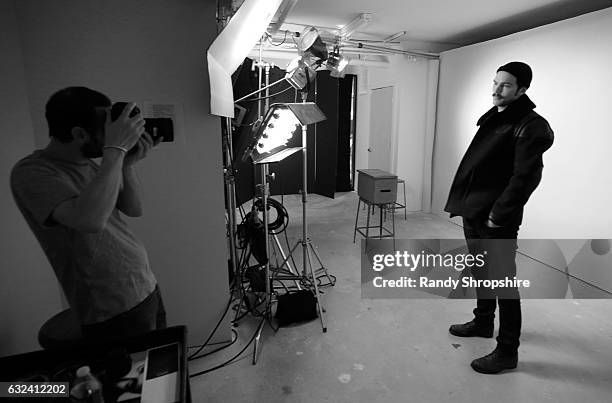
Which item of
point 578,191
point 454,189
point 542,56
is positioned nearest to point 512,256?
point 454,189

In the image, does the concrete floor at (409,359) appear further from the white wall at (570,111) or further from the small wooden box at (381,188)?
the small wooden box at (381,188)

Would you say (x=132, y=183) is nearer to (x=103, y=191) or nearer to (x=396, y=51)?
(x=103, y=191)

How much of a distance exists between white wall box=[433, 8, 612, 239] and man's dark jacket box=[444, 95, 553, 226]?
1735mm

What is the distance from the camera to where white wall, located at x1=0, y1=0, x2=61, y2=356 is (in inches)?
50.9

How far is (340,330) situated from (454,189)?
1.23m

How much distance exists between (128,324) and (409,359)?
1664mm

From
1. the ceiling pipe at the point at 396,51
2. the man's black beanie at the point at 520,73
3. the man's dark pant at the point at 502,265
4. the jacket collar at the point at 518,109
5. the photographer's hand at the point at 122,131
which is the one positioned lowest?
the man's dark pant at the point at 502,265

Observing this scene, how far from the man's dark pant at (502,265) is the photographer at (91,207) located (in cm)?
176

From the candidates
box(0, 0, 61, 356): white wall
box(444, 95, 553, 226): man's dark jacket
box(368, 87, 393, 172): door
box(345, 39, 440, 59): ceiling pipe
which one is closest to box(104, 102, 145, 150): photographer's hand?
box(0, 0, 61, 356): white wall

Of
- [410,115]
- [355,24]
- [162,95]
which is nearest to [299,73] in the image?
[162,95]

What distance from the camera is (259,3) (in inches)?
63.4

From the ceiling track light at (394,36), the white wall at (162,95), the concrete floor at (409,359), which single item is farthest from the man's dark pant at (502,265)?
the ceiling track light at (394,36)

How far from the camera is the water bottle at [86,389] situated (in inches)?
31.2

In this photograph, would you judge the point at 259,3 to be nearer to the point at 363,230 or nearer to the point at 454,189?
the point at 454,189
